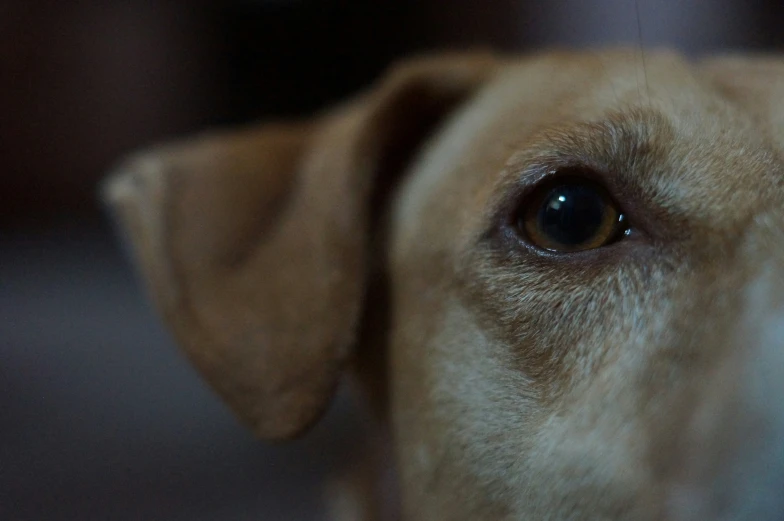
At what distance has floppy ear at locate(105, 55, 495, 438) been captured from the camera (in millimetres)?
1119

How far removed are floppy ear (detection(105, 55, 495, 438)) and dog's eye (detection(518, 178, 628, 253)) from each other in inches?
12.6

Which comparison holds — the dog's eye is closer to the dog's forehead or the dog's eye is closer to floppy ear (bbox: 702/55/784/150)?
the dog's forehead

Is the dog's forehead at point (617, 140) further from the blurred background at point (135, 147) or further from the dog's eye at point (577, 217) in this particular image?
the blurred background at point (135, 147)

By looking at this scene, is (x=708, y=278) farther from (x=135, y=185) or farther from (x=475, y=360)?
(x=135, y=185)

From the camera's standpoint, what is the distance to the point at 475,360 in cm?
96

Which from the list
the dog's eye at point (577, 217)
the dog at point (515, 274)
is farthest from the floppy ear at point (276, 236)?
the dog's eye at point (577, 217)

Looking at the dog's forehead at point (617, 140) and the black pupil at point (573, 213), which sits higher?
the dog's forehead at point (617, 140)

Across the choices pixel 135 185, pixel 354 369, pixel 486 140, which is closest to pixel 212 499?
pixel 354 369

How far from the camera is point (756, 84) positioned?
3.39 ft

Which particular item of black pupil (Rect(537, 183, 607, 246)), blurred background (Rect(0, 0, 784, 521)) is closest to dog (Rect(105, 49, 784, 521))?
black pupil (Rect(537, 183, 607, 246))

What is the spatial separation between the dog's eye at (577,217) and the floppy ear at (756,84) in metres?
0.21

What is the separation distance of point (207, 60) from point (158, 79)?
19 cm

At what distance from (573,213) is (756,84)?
36 cm

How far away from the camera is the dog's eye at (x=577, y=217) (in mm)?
933
